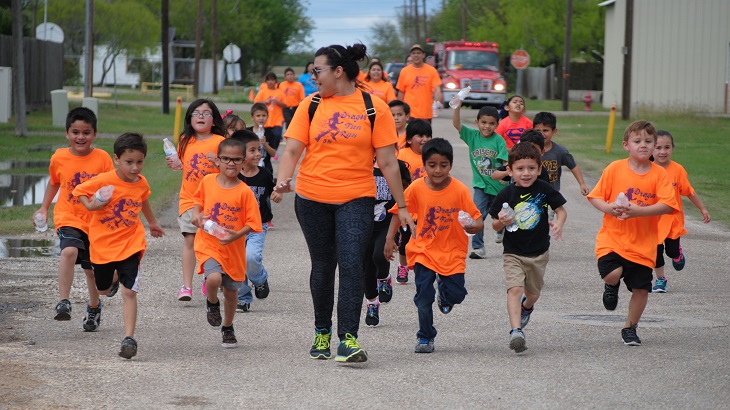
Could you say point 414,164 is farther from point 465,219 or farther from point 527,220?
point 465,219

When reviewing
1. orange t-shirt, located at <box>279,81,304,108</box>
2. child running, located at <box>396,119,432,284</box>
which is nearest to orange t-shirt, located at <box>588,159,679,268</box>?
child running, located at <box>396,119,432,284</box>

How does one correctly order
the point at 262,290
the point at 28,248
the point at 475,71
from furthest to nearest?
the point at 475,71, the point at 28,248, the point at 262,290

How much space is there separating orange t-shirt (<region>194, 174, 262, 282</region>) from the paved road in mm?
547

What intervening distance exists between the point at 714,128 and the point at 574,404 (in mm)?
29774

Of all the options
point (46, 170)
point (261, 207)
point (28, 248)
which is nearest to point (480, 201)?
point (261, 207)

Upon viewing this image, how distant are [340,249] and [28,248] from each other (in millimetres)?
6153

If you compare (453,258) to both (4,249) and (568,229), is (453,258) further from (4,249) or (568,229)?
(568,229)

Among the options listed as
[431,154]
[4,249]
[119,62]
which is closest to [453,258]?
[431,154]

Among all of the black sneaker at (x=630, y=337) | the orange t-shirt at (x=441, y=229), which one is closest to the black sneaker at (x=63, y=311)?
the orange t-shirt at (x=441, y=229)

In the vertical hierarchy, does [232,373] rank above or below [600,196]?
below

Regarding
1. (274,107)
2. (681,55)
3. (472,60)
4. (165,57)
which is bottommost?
(274,107)

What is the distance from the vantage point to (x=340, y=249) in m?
7.05

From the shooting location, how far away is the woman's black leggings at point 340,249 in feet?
23.0

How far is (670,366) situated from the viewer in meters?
7.04
